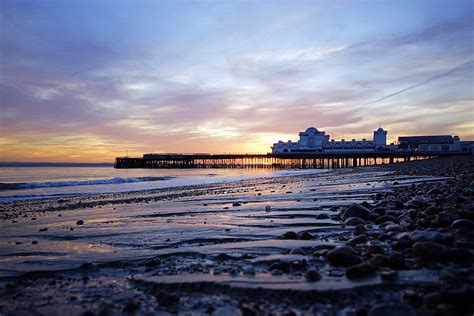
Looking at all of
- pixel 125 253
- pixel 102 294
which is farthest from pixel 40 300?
pixel 125 253

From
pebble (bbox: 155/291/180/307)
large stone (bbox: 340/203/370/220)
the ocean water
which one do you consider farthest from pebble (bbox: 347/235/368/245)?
the ocean water

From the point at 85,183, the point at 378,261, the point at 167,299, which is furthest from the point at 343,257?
the point at 85,183

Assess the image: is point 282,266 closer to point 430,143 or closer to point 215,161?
point 215,161

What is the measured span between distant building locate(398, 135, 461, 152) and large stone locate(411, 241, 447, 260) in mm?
80975

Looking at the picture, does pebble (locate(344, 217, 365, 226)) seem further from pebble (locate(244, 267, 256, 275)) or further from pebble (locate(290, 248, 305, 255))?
pebble (locate(244, 267, 256, 275))

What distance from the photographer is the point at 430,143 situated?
255 ft

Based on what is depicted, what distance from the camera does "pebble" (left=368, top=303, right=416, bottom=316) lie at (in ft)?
5.35

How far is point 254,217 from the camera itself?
17.7ft

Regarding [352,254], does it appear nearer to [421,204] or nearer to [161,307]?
[161,307]

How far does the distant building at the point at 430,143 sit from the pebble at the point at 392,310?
82034 mm

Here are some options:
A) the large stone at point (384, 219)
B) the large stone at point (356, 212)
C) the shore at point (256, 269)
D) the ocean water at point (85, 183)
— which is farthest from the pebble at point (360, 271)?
the ocean water at point (85, 183)

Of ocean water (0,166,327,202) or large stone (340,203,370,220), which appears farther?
ocean water (0,166,327,202)

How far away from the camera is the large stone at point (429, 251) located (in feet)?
8.10

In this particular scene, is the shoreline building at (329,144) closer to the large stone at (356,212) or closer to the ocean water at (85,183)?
the ocean water at (85,183)
